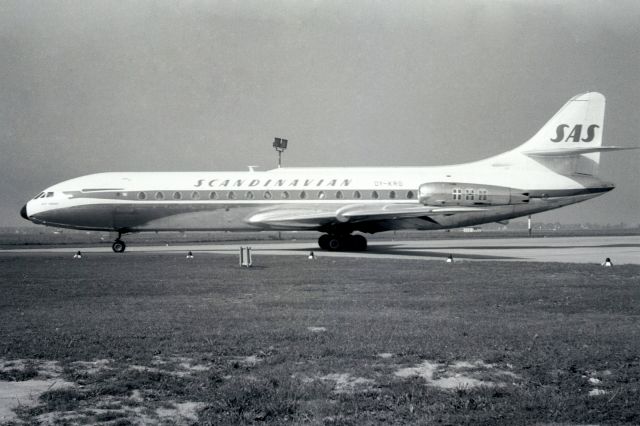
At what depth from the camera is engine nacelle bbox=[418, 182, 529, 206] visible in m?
29.1

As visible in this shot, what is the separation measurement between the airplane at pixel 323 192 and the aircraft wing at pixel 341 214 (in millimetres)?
80

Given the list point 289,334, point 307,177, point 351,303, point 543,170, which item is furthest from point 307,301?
point 543,170

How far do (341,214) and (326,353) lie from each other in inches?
874

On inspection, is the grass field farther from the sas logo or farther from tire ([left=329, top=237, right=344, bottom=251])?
the sas logo

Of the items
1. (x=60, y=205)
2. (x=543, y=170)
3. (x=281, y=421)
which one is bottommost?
(x=281, y=421)

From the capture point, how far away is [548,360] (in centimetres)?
739

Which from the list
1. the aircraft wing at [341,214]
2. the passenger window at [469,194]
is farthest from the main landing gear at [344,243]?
the passenger window at [469,194]

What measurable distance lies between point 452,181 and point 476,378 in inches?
1010

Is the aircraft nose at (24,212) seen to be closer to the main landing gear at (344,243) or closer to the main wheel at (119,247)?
the main wheel at (119,247)

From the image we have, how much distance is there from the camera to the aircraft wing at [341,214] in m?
28.6

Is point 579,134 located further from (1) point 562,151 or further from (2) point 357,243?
(2) point 357,243

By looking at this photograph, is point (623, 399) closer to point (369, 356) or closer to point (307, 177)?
point (369, 356)

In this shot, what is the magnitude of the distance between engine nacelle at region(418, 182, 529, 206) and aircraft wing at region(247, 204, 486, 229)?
322 millimetres

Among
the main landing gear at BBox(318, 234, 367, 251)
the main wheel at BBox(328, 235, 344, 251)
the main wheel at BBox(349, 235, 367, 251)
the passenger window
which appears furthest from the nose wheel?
the passenger window
